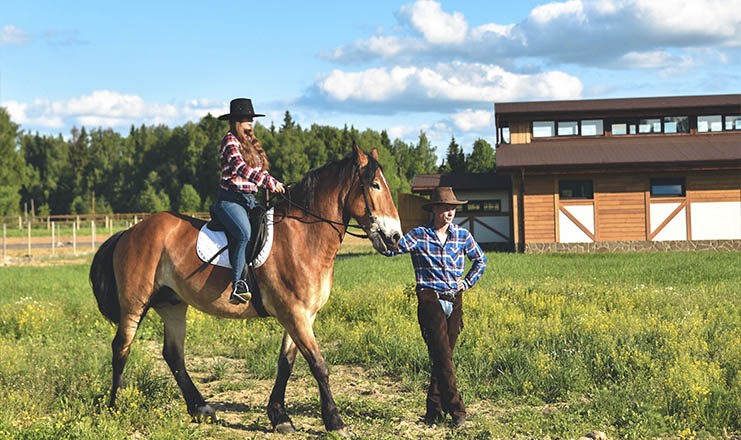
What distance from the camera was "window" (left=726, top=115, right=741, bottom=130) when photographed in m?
31.6

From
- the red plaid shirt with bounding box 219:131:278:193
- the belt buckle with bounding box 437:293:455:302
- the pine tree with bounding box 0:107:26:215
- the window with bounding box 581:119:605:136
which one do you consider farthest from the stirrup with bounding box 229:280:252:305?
the pine tree with bounding box 0:107:26:215

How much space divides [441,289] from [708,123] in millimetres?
29938

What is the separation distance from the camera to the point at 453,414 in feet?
21.1

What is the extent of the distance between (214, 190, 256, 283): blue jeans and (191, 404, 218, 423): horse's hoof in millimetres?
1452

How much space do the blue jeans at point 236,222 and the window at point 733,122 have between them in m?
30.8

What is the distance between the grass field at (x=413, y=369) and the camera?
6.34 m

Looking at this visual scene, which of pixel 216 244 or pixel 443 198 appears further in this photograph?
pixel 216 244

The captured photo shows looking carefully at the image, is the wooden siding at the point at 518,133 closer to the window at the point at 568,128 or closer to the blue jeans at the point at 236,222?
the window at the point at 568,128

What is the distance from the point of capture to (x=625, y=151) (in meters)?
29.3

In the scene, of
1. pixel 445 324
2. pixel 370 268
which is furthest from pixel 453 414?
pixel 370 268

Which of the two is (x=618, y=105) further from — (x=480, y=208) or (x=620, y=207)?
(x=480, y=208)

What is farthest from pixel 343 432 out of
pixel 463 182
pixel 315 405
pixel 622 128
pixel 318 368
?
pixel 622 128

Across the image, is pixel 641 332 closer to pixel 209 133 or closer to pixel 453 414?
pixel 453 414

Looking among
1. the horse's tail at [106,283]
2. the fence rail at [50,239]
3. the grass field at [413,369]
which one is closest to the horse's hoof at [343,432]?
the grass field at [413,369]
